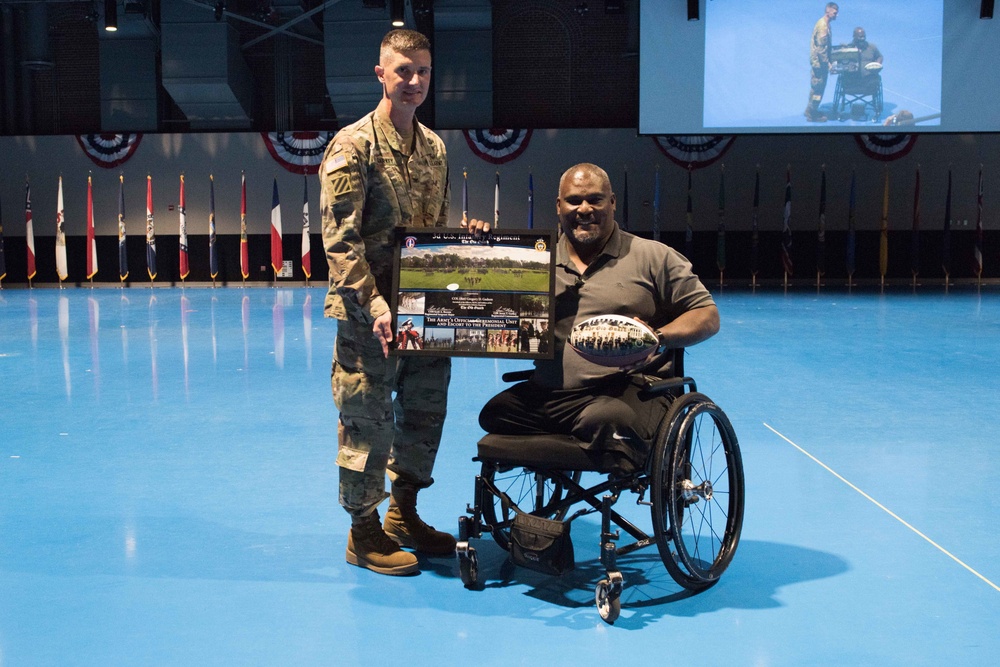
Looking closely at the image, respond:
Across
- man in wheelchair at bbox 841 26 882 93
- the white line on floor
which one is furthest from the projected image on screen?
the white line on floor

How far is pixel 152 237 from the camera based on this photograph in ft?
55.2

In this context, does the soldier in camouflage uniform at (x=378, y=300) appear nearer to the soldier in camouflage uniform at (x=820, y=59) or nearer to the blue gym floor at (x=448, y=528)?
the blue gym floor at (x=448, y=528)

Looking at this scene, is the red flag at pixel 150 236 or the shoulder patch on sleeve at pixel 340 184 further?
the red flag at pixel 150 236

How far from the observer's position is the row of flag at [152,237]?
16609 mm

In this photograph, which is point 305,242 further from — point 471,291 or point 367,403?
point 471,291

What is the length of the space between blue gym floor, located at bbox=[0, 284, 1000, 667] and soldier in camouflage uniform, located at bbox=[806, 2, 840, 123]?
7.14 m

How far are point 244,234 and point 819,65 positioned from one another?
958cm

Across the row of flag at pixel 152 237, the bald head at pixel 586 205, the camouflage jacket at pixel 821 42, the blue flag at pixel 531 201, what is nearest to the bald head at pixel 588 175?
the bald head at pixel 586 205

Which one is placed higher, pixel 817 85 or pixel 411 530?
pixel 817 85

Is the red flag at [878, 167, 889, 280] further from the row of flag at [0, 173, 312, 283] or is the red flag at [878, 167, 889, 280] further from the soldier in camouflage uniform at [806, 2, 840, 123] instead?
the row of flag at [0, 173, 312, 283]

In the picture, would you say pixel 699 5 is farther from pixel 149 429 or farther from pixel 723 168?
pixel 149 429

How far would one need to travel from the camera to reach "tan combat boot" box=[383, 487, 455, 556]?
2.90m

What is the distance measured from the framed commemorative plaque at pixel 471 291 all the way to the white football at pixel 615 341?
0.14 meters

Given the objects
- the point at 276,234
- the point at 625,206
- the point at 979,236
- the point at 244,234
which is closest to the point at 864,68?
the point at 625,206
